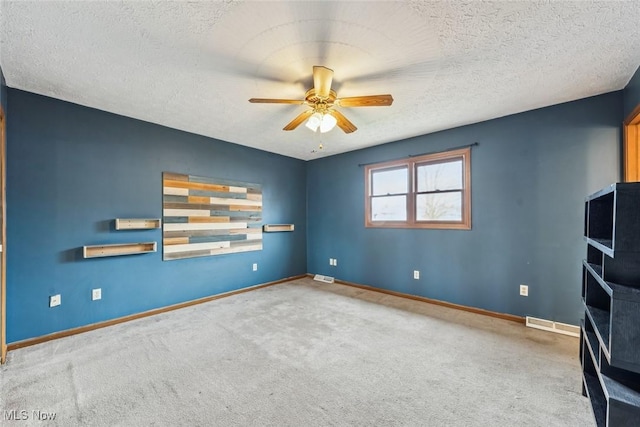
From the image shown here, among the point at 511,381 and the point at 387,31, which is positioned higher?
the point at 387,31

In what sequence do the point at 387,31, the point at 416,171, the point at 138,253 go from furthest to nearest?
the point at 416,171 → the point at 138,253 → the point at 387,31

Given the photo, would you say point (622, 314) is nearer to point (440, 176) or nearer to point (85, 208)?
point (440, 176)


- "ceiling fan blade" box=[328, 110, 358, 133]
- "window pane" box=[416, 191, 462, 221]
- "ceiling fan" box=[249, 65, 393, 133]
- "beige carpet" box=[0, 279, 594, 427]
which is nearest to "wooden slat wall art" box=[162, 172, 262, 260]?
"beige carpet" box=[0, 279, 594, 427]


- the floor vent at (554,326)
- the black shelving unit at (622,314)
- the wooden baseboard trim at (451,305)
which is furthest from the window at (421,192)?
the black shelving unit at (622,314)

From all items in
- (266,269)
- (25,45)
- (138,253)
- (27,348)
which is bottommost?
(27,348)

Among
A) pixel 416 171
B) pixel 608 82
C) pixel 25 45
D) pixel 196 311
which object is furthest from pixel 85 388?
pixel 608 82

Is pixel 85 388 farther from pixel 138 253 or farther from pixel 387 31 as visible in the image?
pixel 387 31

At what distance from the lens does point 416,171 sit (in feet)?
13.3

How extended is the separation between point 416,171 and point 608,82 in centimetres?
208

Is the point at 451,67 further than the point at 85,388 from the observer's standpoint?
Yes

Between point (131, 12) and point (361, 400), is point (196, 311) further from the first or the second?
point (131, 12)

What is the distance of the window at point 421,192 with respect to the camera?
3.64 metres

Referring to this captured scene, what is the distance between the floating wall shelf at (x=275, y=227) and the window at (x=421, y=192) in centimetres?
152

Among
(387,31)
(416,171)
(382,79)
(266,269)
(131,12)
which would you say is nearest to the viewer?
(131,12)
